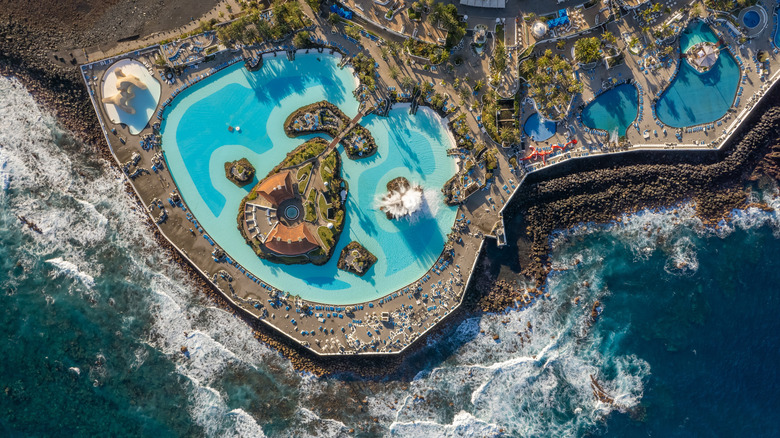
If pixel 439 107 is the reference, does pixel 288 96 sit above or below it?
above

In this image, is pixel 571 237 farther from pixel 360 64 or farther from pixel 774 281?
pixel 360 64

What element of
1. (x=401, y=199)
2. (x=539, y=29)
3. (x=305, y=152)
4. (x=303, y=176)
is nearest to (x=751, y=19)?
(x=539, y=29)

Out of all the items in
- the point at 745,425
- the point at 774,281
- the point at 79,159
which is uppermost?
the point at 79,159

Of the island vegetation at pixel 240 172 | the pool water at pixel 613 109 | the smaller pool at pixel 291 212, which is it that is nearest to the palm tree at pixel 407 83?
the smaller pool at pixel 291 212

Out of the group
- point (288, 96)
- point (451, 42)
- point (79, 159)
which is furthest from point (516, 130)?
point (79, 159)

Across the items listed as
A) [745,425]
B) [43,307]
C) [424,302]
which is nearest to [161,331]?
[43,307]

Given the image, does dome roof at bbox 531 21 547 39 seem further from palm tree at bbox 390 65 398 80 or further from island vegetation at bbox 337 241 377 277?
island vegetation at bbox 337 241 377 277

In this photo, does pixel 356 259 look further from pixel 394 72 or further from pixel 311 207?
pixel 394 72
